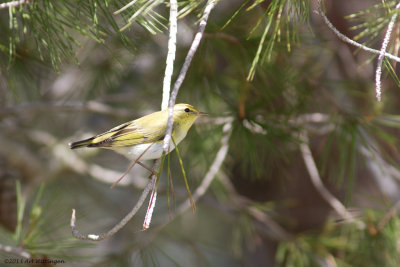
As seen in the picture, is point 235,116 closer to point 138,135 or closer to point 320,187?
point 138,135

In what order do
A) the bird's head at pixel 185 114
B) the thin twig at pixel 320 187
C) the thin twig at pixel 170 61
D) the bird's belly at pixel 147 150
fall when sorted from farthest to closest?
the thin twig at pixel 320 187 < the bird's head at pixel 185 114 < the bird's belly at pixel 147 150 < the thin twig at pixel 170 61

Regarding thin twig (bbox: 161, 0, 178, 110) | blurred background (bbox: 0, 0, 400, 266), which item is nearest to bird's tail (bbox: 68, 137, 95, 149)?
blurred background (bbox: 0, 0, 400, 266)

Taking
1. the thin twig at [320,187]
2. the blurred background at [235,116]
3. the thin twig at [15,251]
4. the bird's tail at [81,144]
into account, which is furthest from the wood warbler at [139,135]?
the thin twig at [320,187]

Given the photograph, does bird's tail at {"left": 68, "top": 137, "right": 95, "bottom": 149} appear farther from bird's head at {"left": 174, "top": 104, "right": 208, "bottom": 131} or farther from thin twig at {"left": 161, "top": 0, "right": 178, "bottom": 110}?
thin twig at {"left": 161, "top": 0, "right": 178, "bottom": 110}

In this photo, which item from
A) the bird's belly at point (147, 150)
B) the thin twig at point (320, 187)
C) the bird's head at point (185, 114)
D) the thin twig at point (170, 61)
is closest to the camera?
the thin twig at point (170, 61)

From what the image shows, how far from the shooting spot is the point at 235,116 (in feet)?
3.90

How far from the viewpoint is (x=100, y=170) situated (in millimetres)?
1764

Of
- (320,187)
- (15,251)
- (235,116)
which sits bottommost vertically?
(320,187)

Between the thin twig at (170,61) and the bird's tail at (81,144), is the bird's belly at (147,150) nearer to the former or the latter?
the bird's tail at (81,144)

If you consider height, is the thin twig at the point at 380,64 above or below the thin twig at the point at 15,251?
above

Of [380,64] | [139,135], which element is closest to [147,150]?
[139,135]

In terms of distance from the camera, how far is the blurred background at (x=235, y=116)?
0.95 metres

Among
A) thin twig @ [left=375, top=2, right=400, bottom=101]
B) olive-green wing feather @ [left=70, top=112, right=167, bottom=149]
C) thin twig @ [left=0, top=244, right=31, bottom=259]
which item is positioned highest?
thin twig @ [left=375, top=2, right=400, bottom=101]

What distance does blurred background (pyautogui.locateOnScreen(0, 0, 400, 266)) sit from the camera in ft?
3.12
